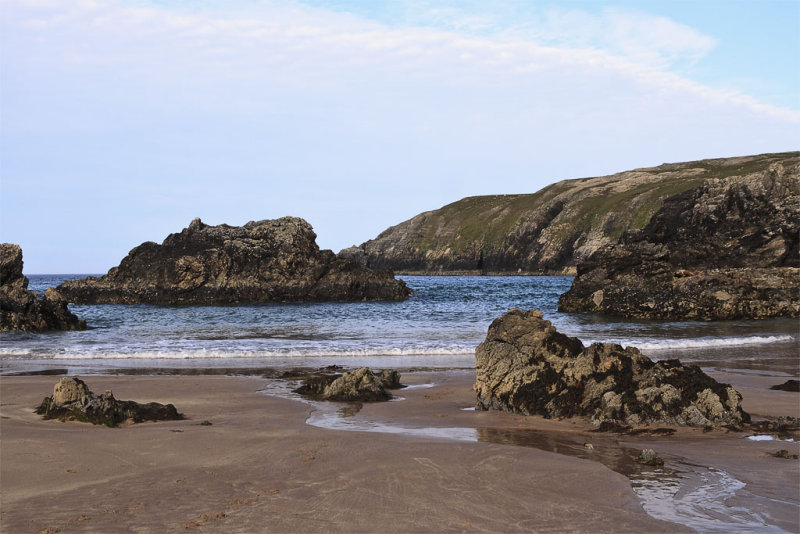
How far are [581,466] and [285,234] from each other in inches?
1868

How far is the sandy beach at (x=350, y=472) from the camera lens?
5.18 m

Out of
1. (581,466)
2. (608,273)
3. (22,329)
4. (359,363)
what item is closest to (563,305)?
(608,273)

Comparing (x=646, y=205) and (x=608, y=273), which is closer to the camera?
(x=608, y=273)

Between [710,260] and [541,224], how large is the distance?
110838 mm

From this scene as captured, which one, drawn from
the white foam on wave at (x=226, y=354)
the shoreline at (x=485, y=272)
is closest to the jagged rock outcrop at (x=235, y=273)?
the white foam on wave at (x=226, y=354)

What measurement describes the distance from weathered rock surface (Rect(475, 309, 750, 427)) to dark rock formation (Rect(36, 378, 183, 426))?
16.0ft

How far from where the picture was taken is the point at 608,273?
36.4m

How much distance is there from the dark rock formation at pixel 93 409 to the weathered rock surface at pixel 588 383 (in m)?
4.88

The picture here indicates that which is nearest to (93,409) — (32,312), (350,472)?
(350,472)

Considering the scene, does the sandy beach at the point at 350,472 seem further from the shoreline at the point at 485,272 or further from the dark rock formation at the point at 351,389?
the shoreline at the point at 485,272

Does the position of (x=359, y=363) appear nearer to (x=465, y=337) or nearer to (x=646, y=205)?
(x=465, y=337)

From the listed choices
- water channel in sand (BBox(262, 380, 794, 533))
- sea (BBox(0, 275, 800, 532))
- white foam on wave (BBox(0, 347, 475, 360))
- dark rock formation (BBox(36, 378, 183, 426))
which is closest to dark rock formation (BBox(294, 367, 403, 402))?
sea (BBox(0, 275, 800, 532))

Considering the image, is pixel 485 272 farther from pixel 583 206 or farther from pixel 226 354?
pixel 226 354

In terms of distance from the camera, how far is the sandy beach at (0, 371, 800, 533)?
518 cm
